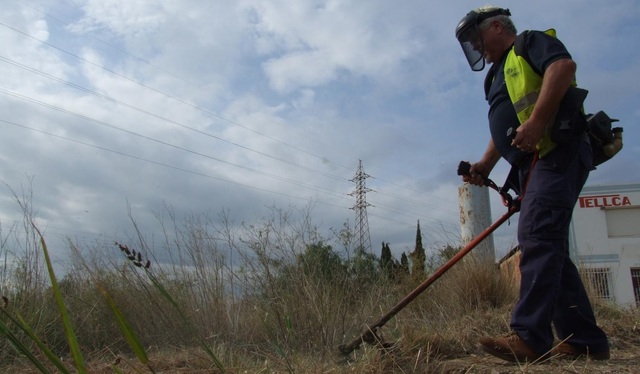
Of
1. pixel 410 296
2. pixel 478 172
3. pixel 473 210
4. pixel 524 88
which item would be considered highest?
pixel 473 210

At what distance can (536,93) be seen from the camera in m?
2.62

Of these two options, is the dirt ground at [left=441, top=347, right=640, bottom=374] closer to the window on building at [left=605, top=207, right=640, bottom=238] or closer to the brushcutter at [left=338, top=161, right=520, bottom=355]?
the brushcutter at [left=338, top=161, right=520, bottom=355]

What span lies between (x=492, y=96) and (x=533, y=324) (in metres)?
1.26

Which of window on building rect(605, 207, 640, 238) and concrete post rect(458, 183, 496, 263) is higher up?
window on building rect(605, 207, 640, 238)

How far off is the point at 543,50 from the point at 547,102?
304 mm

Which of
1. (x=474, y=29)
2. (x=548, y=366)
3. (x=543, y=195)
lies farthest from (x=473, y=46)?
(x=548, y=366)

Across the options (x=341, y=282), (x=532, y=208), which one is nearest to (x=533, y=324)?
(x=532, y=208)

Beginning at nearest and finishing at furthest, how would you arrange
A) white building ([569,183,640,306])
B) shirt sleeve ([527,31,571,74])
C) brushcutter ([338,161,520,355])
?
shirt sleeve ([527,31,571,74]), brushcutter ([338,161,520,355]), white building ([569,183,640,306])

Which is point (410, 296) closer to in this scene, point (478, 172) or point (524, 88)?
point (478, 172)

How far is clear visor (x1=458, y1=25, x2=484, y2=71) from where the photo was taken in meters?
2.96

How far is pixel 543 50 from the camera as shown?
2.57m

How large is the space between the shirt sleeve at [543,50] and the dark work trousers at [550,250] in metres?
0.39

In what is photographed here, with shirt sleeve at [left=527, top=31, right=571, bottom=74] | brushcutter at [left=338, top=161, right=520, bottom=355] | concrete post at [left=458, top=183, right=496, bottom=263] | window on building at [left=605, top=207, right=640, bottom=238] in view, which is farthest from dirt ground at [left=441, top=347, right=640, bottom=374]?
window on building at [left=605, top=207, right=640, bottom=238]

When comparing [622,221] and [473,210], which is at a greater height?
[622,221]
